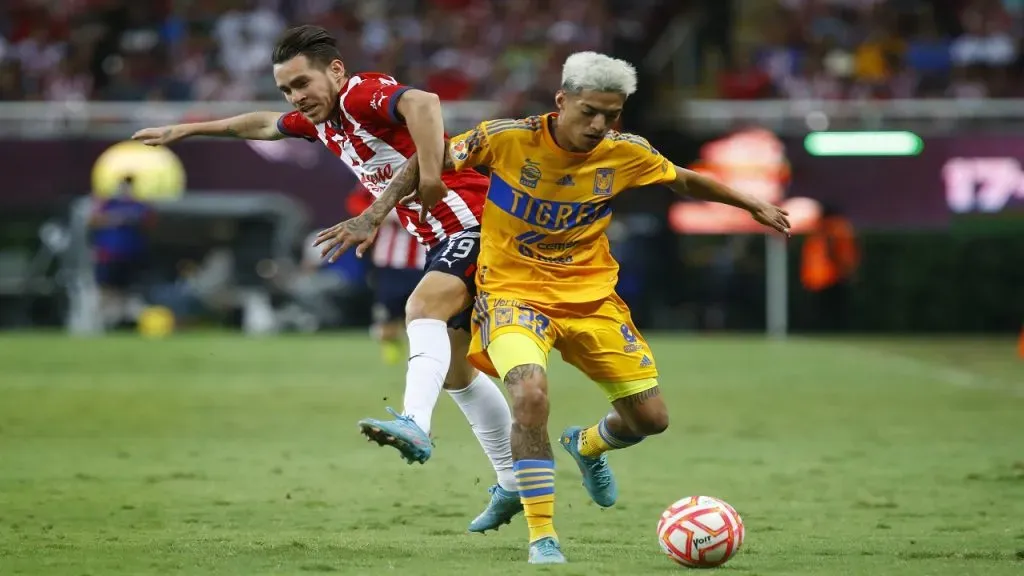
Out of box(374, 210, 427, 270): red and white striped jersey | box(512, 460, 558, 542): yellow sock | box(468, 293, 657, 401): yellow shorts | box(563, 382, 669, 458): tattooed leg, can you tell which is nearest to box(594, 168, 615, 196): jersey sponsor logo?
box(468, 293, 657, 401): yellow shorts

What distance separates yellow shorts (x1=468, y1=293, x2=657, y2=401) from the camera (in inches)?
253

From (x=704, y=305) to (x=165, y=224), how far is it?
8.85 m

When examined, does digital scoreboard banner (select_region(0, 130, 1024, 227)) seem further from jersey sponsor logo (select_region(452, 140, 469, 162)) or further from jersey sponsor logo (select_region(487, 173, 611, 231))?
jersey sponsor logo (select_region(452, 140, 469, 162))

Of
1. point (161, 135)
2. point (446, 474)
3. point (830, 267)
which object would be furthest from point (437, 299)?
point (830, 267)

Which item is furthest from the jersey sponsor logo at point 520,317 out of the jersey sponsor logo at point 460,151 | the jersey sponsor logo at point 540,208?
the jersey sponsor logo at point 460,151

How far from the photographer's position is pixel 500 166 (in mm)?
6578

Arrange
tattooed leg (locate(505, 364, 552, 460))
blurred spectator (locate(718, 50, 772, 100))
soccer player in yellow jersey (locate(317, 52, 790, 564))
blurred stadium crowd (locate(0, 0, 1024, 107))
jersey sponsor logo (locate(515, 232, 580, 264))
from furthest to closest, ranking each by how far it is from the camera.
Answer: blurred stadium crowd (locate(0, 0, 1024, 107)), blurred spectator (locate(718, 50, 772, 100)), jersey sponsor logo (locate(515, 232, 580, 264)), soccer player in yellow jersey (locate(317, 52, 790, 564)), tattooed leg (locate(505, 364, 552, 460))

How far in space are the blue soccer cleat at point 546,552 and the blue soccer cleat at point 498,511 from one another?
34.9 inches

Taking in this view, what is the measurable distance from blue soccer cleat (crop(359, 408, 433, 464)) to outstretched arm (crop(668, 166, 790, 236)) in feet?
5.35

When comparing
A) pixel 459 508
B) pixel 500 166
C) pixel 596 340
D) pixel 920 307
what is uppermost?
pixel 500 166

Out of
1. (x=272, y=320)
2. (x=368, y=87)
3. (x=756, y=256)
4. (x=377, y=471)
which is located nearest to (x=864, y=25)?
(x=756, y=256)

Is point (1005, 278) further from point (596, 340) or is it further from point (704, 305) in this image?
point (596, 340)

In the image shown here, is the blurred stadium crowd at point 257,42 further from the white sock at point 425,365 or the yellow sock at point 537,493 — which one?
the yellow sock at point 537,493

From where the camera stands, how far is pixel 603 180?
262 inches
